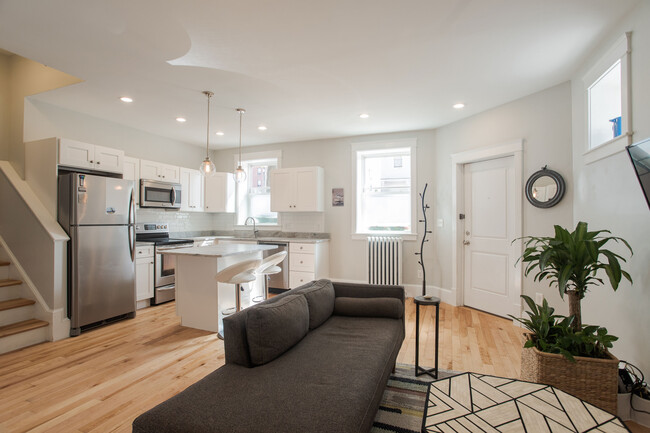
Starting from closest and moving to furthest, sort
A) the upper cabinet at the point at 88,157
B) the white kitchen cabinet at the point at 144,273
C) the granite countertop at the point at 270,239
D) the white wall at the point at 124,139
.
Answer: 1. the upper cabinet at the point at 88,157
2. the white wall at the point at 124,139
3. the white kitchen cabinet at the point at 144,273
4. the granite countertop at the point at 270,239

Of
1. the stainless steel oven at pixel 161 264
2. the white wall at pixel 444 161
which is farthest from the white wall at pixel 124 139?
the white wall at pixel 444 161

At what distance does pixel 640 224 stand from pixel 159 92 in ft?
14.6

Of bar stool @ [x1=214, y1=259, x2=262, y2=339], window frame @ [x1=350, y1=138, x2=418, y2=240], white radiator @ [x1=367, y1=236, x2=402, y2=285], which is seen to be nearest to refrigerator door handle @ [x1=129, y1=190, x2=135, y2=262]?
bar stool @ [x1=214, y1=259, x2=262, y2=339]

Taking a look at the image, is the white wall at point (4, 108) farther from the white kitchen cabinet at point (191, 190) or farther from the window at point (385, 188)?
the window at point (385, 188)

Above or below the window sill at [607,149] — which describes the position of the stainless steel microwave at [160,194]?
below

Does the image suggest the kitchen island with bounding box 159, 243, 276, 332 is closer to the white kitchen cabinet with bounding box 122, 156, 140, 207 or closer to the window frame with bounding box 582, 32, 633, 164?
the white kitchen cabinet with bounding box 122, 156, 140, 207

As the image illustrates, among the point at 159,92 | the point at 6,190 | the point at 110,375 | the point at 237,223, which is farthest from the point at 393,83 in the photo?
the point at 6,190

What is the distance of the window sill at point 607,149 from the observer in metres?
2.25

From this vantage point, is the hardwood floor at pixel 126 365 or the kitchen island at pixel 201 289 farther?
the kitchen island at pixel 201 289

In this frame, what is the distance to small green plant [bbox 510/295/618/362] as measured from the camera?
1.97m

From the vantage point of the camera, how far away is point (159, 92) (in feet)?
11.6

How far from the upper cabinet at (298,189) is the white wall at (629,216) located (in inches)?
141

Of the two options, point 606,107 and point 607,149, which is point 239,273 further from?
point 606,107

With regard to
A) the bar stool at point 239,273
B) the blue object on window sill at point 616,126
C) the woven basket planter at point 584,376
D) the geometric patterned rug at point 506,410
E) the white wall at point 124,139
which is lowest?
the woven basket planter at point 584,376
